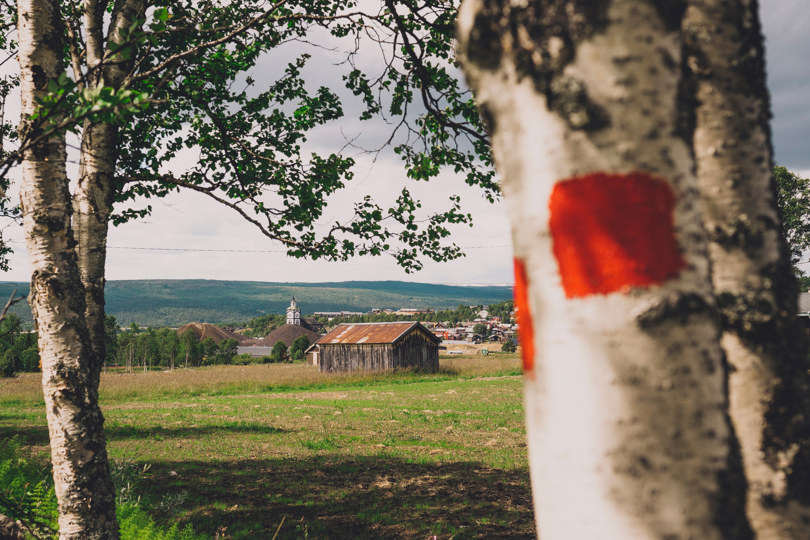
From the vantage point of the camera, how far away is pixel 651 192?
0.93 m

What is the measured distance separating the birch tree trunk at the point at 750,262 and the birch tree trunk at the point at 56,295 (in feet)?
13.4

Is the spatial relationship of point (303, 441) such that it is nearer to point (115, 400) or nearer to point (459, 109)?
point (459, 109)

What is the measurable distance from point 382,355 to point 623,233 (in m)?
43.5

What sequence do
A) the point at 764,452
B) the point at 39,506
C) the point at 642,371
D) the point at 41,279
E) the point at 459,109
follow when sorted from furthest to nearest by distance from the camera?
1. the point at 459,109
2. the point at 39,506
3. the point at 41,279
4. the point at 764,452
5. the point at 642,371

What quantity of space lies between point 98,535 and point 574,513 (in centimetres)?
411

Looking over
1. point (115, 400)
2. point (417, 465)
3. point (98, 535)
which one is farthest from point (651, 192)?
point (115, 400)

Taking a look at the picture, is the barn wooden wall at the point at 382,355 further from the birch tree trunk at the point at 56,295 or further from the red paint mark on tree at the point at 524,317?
the red paint mark on tree at the point at 524,317

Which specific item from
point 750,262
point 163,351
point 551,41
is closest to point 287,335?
point 163,351

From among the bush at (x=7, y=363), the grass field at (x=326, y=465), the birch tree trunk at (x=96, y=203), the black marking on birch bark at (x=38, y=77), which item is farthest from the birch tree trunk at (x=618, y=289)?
the bush at (x=7, y=363)

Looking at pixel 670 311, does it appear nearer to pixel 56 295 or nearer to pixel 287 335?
pixel 56 295

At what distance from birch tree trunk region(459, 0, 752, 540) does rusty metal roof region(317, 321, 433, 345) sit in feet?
140

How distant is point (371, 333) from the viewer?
151 feet

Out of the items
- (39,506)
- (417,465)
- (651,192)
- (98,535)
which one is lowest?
(417,465)

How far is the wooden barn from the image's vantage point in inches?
1724
